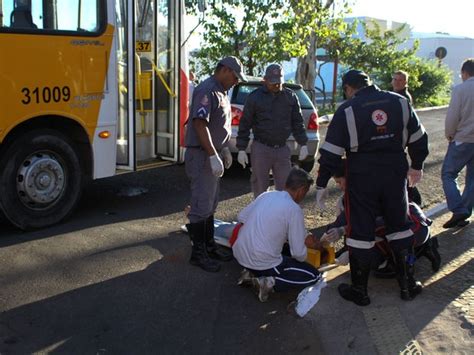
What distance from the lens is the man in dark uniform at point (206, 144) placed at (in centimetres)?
439

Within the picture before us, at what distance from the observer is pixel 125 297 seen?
4039 millimetres

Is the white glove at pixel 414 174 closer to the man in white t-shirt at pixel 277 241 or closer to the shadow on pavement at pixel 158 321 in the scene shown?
the man in white t-shirt at pixel 277 241

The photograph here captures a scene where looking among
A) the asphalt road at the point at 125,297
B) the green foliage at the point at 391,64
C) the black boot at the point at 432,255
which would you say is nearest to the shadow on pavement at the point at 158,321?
the asphalt road at the point at 125,297

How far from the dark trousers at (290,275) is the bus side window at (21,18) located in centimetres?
319

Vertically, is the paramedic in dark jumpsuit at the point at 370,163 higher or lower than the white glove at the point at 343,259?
higher

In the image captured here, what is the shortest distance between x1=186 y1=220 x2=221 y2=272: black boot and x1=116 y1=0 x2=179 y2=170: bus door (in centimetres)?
196

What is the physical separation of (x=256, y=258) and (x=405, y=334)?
3.83 ft

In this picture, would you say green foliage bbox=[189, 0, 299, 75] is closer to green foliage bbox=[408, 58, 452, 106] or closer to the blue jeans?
the blue jeans

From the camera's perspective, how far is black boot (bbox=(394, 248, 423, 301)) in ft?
13.4

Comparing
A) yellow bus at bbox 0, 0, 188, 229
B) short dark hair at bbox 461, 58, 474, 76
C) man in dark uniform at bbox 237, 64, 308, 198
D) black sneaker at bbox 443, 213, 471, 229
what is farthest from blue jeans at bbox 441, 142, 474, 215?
yellow bus at bbox 0, 0, 188, 229

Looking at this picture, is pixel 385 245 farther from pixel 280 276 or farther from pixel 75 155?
pixel 75 155

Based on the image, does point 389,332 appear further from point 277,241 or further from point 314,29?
point 314,29

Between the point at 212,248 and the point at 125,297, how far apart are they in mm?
1139

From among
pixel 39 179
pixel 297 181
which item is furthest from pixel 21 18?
pixel 297 181
